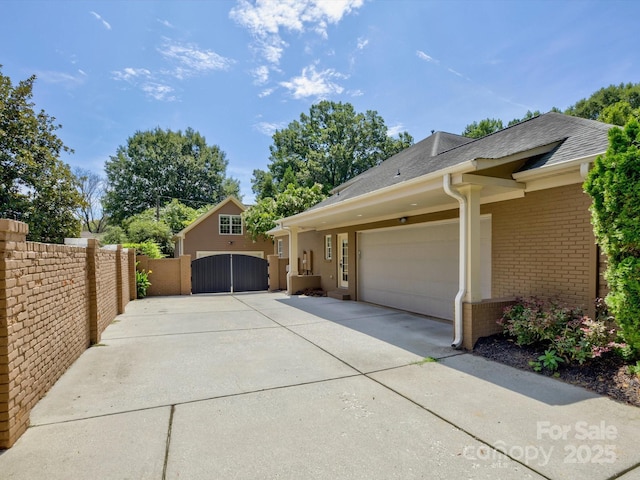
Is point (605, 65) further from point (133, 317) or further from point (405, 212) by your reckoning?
point (133, 317)

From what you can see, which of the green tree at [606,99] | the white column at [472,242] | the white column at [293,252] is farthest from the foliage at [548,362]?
the green tree at [606,99]

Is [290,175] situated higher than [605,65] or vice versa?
[605,65]

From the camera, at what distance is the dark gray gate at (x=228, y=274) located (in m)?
14.8

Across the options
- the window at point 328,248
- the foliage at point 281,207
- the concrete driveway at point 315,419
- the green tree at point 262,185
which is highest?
the green tree at point 262,185

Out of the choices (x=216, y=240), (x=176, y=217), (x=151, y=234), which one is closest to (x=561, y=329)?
(x=216, y=240)

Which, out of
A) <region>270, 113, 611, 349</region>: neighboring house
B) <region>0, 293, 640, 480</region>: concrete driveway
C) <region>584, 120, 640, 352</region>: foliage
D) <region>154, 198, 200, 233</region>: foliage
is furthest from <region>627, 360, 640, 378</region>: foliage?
<region>154, 198, 200, 233</region>: foliage

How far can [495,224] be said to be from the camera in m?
6.60

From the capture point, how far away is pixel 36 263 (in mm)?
3678

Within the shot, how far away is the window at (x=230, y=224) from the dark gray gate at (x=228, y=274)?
8.69 metres

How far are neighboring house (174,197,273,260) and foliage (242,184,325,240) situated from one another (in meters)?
2.31

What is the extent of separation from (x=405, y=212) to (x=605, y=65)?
1314 cm

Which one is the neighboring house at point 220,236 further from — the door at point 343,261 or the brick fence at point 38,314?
the brick fence at point 38,314

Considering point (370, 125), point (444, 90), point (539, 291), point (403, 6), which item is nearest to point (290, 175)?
point (370, 125)

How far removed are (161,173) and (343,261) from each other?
104ft
